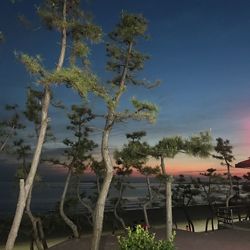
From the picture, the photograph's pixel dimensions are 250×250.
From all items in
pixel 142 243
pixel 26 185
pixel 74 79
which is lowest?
pixel 142 243

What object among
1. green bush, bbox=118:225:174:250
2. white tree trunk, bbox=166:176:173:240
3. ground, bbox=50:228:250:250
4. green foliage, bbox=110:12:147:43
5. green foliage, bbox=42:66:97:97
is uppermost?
green foliage, bbox=110:12:147:43

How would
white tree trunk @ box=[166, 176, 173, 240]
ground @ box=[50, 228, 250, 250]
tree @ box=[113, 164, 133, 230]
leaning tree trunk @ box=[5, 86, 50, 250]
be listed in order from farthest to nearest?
1. tree @ box=[113, 164, 133, 230]
2. white tree trunk @ box=[166, 176, 173, 240]
3. ground @ box=[50, 228, 250, 250]
4. leaning tree trunk @ box=[5, 86, 50, 250]

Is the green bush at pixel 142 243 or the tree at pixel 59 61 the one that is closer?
the green bush at pixel 142 243

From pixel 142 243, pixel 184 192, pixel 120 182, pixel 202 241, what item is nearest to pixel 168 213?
pixel 202 241

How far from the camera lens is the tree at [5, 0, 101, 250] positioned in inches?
469

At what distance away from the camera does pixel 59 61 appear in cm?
1378

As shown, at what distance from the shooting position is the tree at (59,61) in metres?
11.9

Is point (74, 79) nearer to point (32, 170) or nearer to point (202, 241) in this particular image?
point (32, 170)

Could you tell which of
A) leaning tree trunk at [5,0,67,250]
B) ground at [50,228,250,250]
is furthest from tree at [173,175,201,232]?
leaning tree trunk at [5,0,67,250]

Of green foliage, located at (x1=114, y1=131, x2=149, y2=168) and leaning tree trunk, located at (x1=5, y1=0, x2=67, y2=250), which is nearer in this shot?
leaning tree trunk, located at (x1=5, y1=0, x2=67, y2=250)

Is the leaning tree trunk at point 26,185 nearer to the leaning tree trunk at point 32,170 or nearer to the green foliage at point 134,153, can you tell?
the leaning tree trunk at point 32,170

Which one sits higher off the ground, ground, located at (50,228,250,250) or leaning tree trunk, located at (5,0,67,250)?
leaning tree trunk, located at (5,0,67,250)

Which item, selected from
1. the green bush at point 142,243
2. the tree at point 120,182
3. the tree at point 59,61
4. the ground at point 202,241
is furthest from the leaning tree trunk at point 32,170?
the tree at point 120,182

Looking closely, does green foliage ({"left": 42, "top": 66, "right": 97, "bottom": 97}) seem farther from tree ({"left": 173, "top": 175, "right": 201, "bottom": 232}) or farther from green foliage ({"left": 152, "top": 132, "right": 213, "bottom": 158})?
tree ({"left": 173, "top": 175, "right": 201, "bottom": 232})
